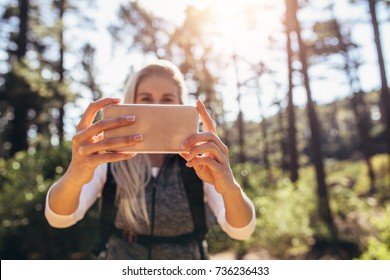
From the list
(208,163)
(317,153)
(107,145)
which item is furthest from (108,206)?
(317,153)

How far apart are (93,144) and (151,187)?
582 mm

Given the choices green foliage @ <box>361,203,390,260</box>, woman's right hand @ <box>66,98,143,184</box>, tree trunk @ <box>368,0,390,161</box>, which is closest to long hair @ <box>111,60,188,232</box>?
woman's right hand @ <box>66,98,143,184</box>

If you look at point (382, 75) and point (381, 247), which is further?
point (382, 75)

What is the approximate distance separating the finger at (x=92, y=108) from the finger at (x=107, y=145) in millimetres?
135

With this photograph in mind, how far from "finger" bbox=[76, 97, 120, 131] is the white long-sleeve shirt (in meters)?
0.34

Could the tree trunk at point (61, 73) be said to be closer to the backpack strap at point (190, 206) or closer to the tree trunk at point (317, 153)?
the tree trunk at point (317, 153)

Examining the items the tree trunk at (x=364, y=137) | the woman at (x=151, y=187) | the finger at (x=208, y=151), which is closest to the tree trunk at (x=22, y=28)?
the woman at (x=151, y=187)

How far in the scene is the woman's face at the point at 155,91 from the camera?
A: 74.6 inches

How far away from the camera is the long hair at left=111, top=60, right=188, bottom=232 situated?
1769mm

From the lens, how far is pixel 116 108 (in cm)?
145

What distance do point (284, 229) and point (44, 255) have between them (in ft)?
16.7

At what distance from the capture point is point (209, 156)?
1.45 m

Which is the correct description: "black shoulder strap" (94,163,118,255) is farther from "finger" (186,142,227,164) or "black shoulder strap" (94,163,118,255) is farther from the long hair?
"finger" (186,142,227,164)

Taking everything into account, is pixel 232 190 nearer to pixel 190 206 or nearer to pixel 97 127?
pixel 190 206
